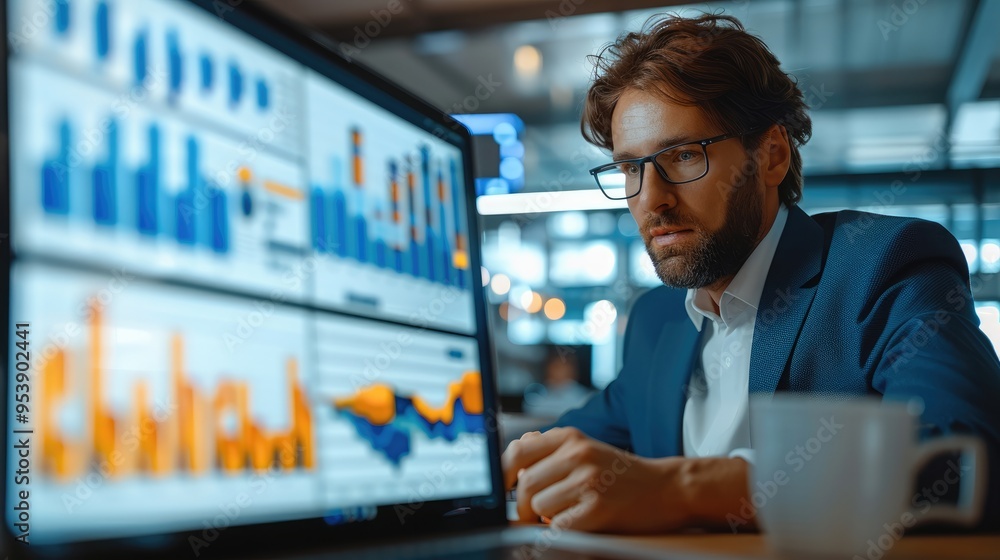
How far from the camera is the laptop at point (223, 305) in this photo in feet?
1.36

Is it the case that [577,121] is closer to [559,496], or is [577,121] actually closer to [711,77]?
[711,77]

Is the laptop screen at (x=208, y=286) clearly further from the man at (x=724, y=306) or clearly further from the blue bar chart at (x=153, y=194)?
the man at (x=724, y=306)

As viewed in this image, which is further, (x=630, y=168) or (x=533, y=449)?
(x=630, y=168)

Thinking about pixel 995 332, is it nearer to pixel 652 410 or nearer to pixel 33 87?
pixel 652 410

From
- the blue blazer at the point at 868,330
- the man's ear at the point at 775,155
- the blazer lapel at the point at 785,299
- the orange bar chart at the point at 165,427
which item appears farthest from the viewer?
the man's ear at the point at 775,155

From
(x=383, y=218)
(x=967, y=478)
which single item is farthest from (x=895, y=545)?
(x=383, y=218)

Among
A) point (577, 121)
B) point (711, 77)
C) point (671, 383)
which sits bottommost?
point (671, 383)

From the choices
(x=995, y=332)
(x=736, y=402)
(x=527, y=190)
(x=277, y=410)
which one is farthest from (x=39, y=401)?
(x=527, y=190)

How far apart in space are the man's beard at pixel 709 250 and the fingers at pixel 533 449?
2.28 ft

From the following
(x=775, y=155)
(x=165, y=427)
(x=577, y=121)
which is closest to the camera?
(x=165, y=427)

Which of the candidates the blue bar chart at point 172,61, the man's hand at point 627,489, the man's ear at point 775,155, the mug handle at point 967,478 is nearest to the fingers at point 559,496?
the man's hand at point 627,489

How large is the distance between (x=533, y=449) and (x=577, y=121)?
5.19m

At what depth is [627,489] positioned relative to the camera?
702 mm

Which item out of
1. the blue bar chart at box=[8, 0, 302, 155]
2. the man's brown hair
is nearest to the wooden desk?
the blue bar chart at box=[8, 0, 302, 155]
